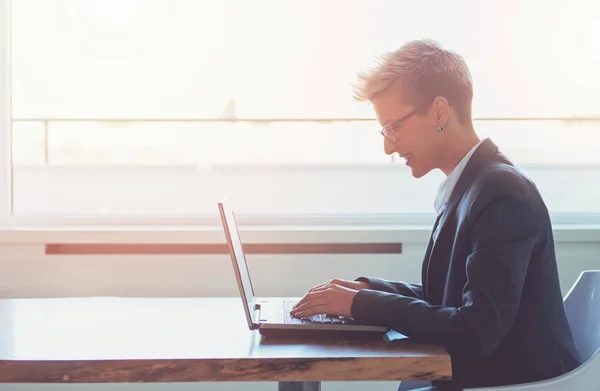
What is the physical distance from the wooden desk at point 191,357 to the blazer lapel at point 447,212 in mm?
227

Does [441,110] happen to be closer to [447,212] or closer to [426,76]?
[426,76]

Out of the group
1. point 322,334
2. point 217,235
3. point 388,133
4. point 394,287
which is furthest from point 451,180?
point 217,235

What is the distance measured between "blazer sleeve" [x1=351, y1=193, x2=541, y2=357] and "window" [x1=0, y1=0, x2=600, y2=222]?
3.97ft

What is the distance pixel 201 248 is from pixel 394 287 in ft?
2.71

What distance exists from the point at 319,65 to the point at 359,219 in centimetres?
54

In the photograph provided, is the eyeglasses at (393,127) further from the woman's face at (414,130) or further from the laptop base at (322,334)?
the laptop base at (322,334)

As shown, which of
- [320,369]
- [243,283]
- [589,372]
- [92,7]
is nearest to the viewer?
[320,369]

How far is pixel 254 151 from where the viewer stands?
255cm

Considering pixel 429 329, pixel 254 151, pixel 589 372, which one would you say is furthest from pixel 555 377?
pixel 254 151

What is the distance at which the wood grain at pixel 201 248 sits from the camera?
2369 millimetres

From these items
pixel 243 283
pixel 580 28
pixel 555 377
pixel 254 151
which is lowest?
pixel 555 377

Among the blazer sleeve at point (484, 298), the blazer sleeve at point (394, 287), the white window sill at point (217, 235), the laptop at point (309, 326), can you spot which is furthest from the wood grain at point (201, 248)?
the blazer sleeve at point (484, 298)

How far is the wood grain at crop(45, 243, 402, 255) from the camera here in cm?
237

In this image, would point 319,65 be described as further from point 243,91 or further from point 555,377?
point 555,377
